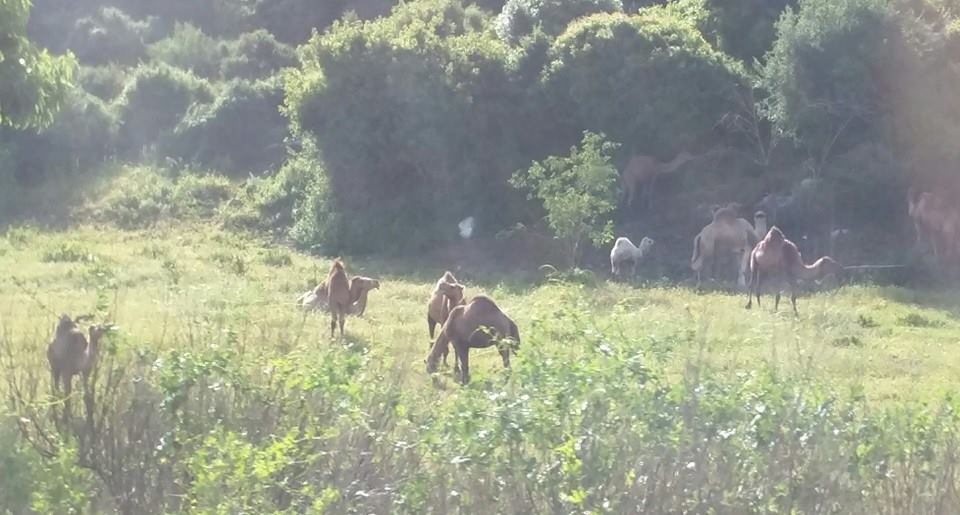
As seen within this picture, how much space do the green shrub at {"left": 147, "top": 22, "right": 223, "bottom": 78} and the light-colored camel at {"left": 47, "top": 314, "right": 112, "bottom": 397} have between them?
33497 mm

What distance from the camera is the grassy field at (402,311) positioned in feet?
27.1

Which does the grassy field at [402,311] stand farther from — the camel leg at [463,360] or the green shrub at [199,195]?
the green shrub at [199,195]

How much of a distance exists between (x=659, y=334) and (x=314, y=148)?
22.1 m

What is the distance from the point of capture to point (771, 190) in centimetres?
2711

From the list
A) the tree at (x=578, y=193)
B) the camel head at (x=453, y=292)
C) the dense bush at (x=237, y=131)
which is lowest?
Answer: the camel head at (x=453, y=292)

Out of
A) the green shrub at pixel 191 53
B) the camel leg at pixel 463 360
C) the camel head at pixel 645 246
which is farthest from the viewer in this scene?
the green shrub at pixel 191 53

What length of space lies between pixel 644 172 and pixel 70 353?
18606 millimetres

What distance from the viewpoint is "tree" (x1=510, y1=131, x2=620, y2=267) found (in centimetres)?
2359

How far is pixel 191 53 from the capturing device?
43.9 m

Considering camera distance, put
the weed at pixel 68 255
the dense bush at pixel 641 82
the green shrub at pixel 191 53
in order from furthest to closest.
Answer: the green shrub at pixel 191 53
the dense bush at pixel 641 82
the weed at pixel 68 255

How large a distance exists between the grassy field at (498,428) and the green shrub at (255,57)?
113 feet

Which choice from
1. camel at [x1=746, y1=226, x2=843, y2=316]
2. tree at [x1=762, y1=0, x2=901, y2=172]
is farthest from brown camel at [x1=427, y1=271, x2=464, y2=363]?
tree at [x1=762, y1=0, x2=901, y2=172]

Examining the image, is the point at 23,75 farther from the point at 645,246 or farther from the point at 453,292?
the point at 645,246

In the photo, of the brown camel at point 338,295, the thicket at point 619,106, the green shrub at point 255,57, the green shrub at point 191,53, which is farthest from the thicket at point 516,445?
the green shrub at point 191,53
